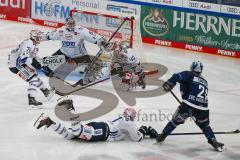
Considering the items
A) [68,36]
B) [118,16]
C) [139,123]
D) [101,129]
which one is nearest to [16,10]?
[118,16]

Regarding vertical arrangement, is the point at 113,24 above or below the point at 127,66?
above

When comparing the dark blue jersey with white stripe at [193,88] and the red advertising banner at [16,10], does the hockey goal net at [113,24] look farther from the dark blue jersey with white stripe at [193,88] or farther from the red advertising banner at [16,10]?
the dark blue jersey with white stripe at [193,88]

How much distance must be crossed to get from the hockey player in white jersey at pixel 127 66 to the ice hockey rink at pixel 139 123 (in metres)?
0.51

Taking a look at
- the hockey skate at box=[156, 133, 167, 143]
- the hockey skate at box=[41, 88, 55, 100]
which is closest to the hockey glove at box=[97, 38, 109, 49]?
the hockey skate at box=[41, 88, 55, 100]

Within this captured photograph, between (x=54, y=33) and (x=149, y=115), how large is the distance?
419 cm

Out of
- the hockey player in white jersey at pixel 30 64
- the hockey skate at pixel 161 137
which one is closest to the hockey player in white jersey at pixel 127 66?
the hockey player in white jersey at pixel 30 64

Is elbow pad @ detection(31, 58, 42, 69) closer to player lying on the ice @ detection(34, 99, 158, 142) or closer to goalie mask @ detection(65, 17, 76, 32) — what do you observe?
player lying on the ice @ detection(34, 99, 158, 142)

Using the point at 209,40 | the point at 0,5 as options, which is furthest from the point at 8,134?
the point at 0,5

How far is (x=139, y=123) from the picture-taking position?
13305mm

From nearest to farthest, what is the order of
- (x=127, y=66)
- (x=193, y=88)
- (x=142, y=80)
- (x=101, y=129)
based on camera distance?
(x=193, y=88), (x=101, y=129), (x=142, y=80), (x=127, y=66)

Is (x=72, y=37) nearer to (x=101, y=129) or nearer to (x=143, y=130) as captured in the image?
(x=143, y=130)

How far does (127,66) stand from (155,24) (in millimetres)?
5625

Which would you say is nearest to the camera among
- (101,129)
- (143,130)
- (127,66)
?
(101,129)

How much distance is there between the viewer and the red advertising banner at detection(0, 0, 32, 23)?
78.0ft
